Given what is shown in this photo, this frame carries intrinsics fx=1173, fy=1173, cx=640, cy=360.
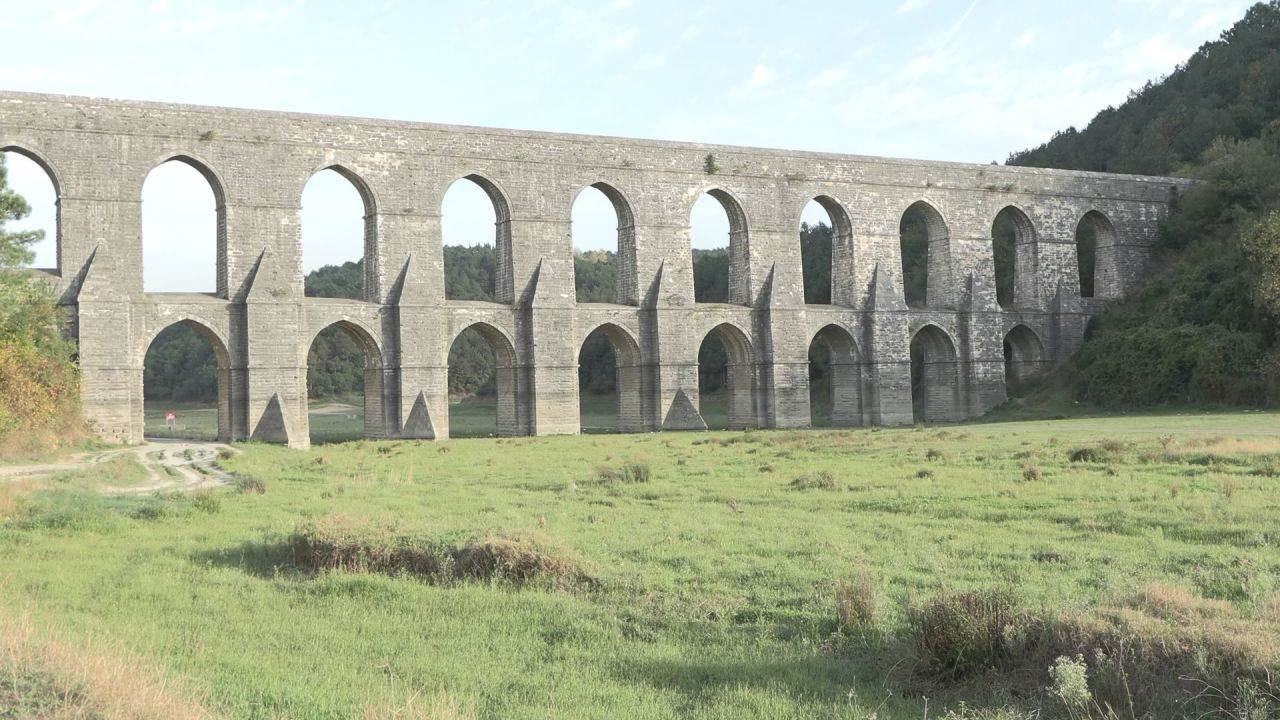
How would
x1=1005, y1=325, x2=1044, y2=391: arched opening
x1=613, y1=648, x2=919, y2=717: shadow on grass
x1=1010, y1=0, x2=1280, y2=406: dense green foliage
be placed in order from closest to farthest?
x1=613, y1=648, x2=919, y2=717: shadow on grass < x1=1010, y1=0, x2=1280, y2=406: dense green foliage < x1=1005, y1=325, x2=1044, y2=391: arched opening

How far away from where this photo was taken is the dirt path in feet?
67.2

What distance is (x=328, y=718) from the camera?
664cm

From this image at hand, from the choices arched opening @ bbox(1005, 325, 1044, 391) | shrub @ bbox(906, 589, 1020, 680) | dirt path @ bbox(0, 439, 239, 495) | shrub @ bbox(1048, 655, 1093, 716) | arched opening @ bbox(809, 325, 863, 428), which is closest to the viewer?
shrub @ bbox(1048, 655, 1093, 716)

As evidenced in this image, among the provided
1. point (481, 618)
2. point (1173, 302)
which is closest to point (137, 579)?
point (481, 618)

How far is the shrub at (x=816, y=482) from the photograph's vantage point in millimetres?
17553

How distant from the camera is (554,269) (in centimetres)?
3675

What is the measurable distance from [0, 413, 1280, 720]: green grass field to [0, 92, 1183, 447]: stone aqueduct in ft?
45.5

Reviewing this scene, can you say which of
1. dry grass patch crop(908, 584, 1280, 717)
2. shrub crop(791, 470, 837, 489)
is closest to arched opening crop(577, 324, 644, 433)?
shrub crop(791, 470, 837, 489)

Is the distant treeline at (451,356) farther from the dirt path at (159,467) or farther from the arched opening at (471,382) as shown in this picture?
the dirt path at (159,467)

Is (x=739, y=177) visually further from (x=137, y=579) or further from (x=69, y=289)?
(x=137, y=579)

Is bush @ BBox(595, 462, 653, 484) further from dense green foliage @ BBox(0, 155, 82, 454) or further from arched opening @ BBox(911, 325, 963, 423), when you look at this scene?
arched opening @ BBox(911, 325, 963, 423)

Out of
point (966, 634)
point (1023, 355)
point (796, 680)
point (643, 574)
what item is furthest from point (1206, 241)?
point (796, 680)

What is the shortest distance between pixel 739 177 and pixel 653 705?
33.6 m

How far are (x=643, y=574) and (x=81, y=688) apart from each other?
5.44 m
